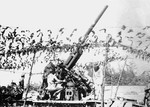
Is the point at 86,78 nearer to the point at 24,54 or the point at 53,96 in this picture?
the point at 53,96

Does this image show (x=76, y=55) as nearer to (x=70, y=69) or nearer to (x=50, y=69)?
(x=70, y=69)

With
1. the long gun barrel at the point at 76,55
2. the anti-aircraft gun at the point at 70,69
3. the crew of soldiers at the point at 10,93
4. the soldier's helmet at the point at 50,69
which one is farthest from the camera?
the soldier's helmet at the point at 50,69

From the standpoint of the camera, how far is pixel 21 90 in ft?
58.5

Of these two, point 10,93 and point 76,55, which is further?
point 76,55

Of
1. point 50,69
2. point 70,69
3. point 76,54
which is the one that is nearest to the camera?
point 76,54

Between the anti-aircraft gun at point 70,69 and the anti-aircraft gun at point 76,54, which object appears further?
the anti-aircraft gun at point 70,69

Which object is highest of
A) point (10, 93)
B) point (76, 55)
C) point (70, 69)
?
point (76, 55)

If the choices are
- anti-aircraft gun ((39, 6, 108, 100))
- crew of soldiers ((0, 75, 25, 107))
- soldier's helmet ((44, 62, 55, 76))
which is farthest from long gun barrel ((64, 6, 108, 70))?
crew of soldiers ((0, 75, 25, 107))

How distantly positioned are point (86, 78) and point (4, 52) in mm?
7719

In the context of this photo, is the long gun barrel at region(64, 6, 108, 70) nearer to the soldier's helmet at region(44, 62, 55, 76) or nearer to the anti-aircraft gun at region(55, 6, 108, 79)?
the anti-aircraft gun at region(55, 6, 108, 79)

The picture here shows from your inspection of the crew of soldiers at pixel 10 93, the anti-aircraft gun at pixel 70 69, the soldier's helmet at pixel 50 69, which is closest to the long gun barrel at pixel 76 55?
the anti-aircraft gun at pixel 70 69

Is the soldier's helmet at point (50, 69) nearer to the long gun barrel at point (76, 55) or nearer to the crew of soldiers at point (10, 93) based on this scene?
the long gun barrel at point (76, 55)

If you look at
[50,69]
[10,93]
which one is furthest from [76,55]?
[10,93]

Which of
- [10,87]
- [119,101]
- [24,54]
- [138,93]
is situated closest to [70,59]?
[24,54]
